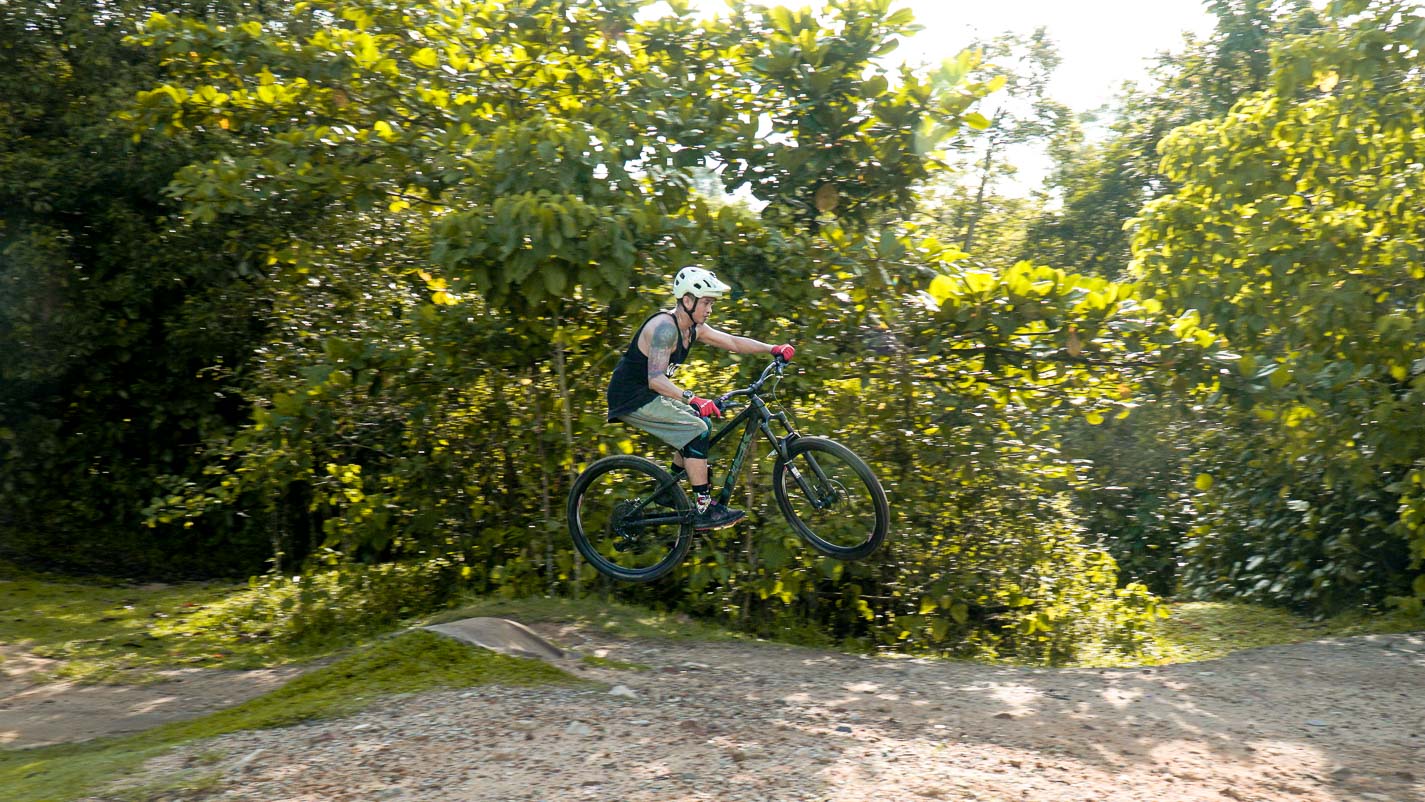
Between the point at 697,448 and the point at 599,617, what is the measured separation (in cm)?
143

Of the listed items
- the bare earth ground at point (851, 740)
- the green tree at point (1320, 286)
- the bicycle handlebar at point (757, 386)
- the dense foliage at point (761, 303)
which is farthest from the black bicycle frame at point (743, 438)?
the green tree at point (1320, 286)

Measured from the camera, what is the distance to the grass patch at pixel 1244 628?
909cm

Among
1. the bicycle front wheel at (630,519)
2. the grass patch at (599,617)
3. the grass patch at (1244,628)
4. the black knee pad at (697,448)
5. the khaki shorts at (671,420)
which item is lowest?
the grass patch at (1244,628)

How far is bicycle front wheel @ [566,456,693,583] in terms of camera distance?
24.3 feet

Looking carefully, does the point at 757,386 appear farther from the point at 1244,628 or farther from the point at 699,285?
the point at 1244,628

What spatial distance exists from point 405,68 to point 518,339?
89.5 inches

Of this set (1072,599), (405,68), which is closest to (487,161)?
(405,68)

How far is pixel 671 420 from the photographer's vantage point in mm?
7035

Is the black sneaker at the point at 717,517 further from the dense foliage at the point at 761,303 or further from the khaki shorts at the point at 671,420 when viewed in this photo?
the dense foliage at the point at 761,303

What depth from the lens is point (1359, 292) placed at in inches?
343

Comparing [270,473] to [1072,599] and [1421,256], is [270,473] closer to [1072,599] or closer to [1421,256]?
[1072,599]

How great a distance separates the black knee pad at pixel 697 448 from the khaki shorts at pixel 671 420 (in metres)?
0.03

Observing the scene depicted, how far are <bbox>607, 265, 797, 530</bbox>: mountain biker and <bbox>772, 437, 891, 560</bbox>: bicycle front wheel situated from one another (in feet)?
1.16

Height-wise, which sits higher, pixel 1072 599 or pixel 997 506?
pixel 997 506
